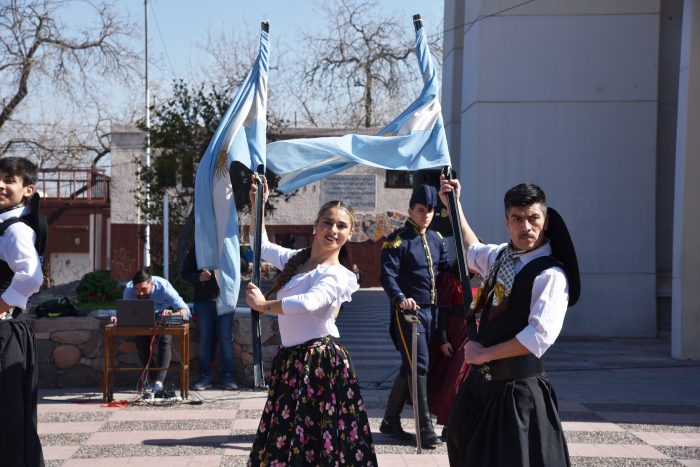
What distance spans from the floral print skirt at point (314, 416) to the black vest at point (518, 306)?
94cm

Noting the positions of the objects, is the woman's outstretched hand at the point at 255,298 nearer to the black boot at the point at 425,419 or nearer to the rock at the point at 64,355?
the black boot at the point at 425,419

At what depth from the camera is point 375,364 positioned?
37.9ft

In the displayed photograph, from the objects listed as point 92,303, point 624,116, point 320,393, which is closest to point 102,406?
point 320,393

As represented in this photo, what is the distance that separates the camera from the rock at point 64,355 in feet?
31.9

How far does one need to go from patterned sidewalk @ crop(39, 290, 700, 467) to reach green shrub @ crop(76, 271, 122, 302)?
7.80 m

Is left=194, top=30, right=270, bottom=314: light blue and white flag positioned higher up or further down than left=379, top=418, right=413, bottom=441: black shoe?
higher up

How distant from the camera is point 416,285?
6934mm

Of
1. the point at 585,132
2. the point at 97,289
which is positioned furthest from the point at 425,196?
the point at 97,289

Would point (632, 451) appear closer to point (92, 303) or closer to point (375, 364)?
point (375, 364)

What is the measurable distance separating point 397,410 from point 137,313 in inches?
126

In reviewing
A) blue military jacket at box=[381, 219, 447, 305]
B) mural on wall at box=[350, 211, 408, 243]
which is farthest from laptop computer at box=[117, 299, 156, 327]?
mural on wall at box=[350, 211, 408, 243]

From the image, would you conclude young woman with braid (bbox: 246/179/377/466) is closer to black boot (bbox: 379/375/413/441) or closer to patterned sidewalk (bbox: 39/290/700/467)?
patterned sidewalk (bbox: 39/290/700/467)

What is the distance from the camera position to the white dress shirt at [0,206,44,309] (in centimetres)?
458

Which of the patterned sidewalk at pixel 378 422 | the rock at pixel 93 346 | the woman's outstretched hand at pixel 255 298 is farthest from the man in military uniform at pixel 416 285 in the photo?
the rock at pixel 93 346
